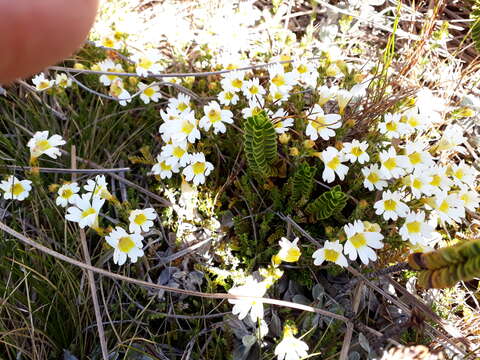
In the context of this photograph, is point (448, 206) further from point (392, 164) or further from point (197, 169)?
point (197, 169)

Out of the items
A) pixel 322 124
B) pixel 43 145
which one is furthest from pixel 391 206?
pixel 43 145

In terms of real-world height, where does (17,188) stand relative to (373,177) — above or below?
below

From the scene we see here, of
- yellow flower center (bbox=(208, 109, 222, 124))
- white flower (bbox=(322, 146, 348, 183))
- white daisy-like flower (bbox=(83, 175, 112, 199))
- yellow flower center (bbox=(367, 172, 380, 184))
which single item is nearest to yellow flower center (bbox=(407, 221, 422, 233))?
yellow flower center (bbox=(367, 172, 380, 184))

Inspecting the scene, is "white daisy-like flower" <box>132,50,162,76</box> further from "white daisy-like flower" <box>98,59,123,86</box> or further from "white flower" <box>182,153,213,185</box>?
"white flower" <box>182,153,213,185</box>

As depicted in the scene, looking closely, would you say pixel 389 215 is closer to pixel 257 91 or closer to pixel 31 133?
pixel 257 91

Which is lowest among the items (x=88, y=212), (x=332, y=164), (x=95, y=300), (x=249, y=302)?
(x=95, y=300)

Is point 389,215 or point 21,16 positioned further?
point 389,215

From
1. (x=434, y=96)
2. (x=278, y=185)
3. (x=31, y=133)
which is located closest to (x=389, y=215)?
(x=278, y=185)
